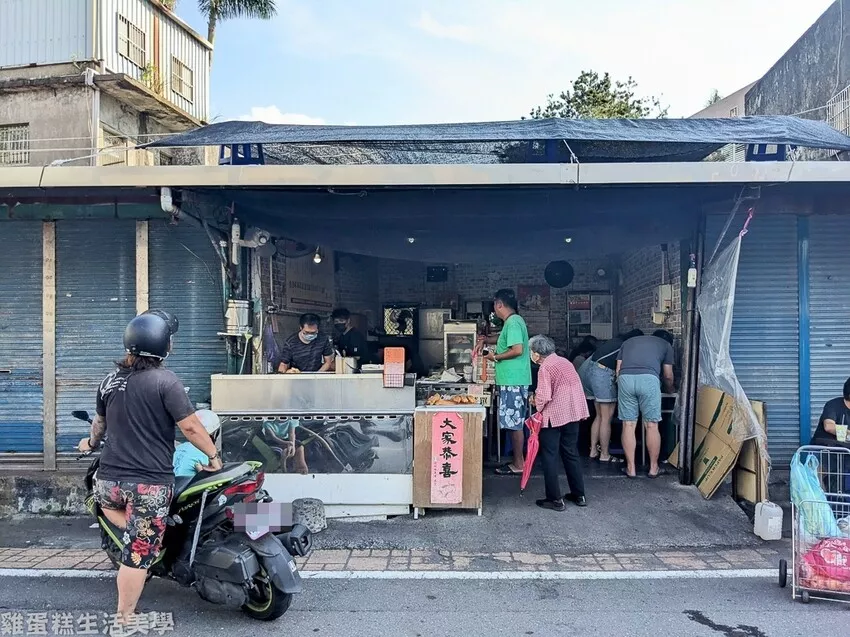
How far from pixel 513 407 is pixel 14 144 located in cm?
1169

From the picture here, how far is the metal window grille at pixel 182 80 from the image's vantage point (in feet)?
46.5

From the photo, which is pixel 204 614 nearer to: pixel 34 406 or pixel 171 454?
pixel 171 454

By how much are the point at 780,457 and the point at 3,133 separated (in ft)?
47.7

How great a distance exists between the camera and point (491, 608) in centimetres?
352

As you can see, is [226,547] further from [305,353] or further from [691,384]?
[691,384]

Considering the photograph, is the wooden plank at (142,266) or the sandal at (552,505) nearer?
the sandal at (552,505)

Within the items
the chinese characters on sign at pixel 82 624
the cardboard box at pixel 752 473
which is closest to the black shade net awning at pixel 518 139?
the cardboard box at pixel 752 473

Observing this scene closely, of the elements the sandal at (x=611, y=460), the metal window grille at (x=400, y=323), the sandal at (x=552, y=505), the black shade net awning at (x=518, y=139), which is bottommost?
the sandal at (x=552, y=505)

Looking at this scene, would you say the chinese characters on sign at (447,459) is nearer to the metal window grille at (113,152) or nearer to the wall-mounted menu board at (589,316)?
the wall-mounted menu board at (589,316)

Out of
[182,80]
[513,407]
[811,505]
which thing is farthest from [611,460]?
[182,80]

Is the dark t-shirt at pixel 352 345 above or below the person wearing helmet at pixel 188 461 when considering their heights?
above

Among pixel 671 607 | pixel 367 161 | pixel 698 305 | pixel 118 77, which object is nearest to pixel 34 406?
pixel 367 161

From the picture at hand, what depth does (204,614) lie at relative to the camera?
11.3 feet

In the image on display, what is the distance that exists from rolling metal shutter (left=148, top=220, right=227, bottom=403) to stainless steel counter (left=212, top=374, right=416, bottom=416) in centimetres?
94
